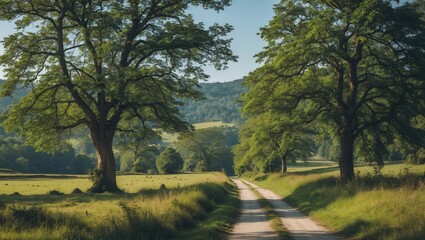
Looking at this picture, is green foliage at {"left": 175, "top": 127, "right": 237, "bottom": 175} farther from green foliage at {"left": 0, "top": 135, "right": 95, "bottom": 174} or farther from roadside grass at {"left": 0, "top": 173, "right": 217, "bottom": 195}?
roadside grass at {"left": 0, "top": 173, "right": 217, "bottom": 195}

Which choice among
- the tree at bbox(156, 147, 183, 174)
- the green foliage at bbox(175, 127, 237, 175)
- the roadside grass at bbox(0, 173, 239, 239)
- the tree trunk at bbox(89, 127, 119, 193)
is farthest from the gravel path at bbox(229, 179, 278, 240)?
the green foliage at bbox(175, 127, 237, 175)

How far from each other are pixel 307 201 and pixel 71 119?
21524 mm

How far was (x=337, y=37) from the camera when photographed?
25.8 m

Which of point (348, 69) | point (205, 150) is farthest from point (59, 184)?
point (205, 150)

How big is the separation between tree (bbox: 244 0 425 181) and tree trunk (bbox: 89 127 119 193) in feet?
39.5

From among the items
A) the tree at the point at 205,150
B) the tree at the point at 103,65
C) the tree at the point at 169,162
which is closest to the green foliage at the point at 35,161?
the tree at the point at 169,162

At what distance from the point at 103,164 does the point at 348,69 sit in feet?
Result: 70.3

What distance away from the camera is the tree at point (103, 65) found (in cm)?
2962

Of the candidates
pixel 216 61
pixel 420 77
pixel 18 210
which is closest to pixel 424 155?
pixel 420 77

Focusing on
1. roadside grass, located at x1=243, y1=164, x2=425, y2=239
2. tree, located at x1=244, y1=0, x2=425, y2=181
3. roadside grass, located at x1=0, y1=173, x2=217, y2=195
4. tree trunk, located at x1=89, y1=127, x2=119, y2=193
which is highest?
tree, located at x1=244, y1=0, x2=425, y2=181

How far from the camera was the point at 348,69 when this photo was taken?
31.7 meters

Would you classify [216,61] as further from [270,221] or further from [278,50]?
[270,221]

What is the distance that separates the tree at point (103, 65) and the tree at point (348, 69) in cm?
514

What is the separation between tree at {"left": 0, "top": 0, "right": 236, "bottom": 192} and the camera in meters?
29.6
